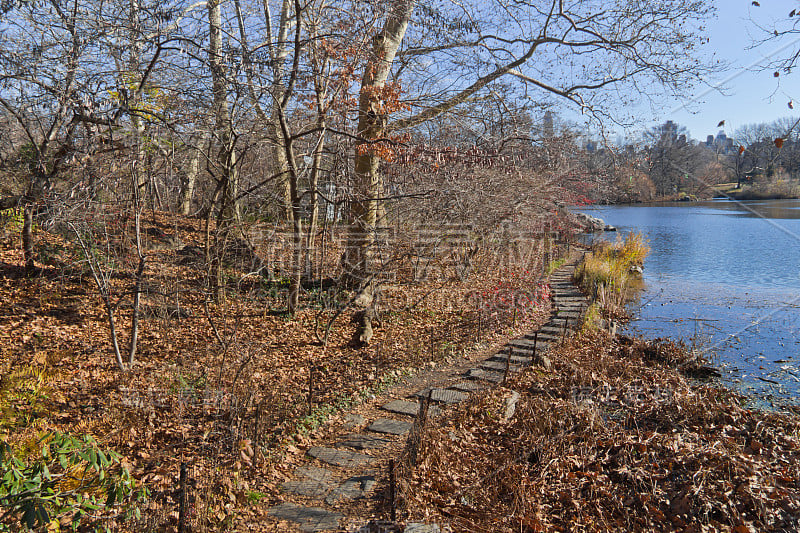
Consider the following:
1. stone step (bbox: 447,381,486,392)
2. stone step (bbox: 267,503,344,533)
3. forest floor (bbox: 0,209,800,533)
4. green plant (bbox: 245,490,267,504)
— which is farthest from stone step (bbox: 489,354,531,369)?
green plant (bbox: 245,490,267,504)

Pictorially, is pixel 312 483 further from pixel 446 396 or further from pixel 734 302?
pixel 734 302

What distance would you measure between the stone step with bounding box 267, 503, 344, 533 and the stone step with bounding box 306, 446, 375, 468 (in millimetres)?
878

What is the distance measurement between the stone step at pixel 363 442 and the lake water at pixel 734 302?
257 inches

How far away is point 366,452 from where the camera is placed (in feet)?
17.9

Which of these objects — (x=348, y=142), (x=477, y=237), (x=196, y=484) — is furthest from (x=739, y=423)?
(x=348, y=142)

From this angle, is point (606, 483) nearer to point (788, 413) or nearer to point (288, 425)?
point (288, 425)

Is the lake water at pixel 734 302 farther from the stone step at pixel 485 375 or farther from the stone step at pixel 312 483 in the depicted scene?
the stone step at pixel 312 483

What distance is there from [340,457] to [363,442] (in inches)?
16.8

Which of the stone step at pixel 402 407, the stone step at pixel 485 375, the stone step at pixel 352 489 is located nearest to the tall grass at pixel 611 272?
the stone step at pixel 485 375

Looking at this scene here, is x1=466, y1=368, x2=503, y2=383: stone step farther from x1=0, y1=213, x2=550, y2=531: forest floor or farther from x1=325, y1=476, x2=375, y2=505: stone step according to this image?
x1=325, y1=476, x2=375, y2=505: stone step

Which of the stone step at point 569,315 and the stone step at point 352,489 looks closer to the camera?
the stone step at point 352,489

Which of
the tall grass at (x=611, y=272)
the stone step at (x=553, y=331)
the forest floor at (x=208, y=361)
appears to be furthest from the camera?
the tall grass at (x=611, y=272)

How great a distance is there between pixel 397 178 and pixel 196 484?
9.79 m

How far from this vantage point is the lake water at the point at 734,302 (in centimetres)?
922
